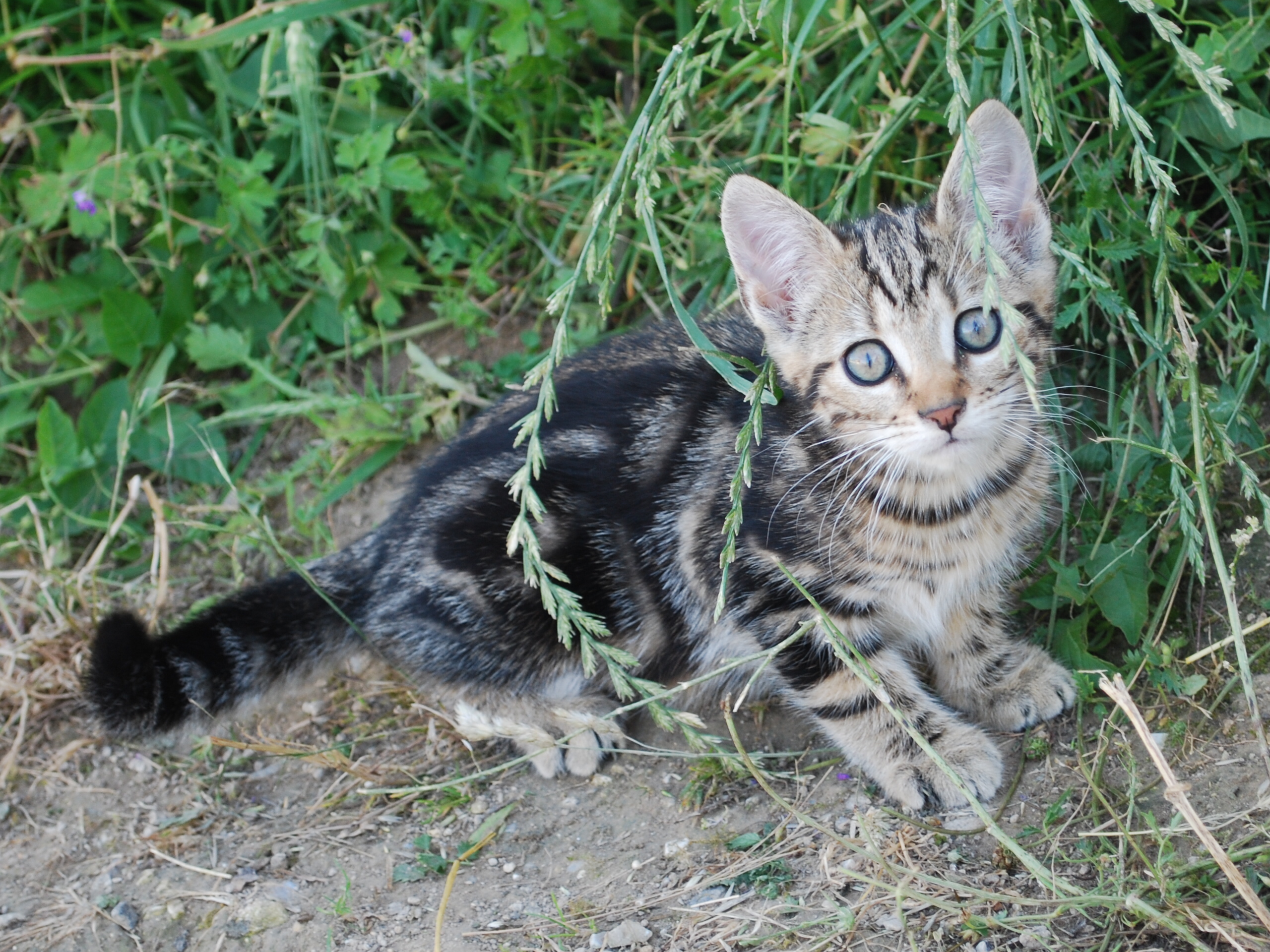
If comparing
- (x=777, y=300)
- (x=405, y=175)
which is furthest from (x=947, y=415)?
(x=405, y=175)

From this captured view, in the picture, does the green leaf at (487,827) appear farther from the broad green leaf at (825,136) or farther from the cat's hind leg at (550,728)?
the broad green leaf at (825,136)

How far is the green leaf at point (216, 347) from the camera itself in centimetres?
373

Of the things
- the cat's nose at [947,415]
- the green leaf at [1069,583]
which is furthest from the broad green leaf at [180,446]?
the green leaf at [1069,583]

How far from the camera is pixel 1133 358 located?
2.69 m

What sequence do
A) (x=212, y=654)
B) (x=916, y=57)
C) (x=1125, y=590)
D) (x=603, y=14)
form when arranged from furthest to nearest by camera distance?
1. (x=603, y=14)
2. (x=916, y=57)
3. (x=212, y=654)
4. (x=1125, y=590)

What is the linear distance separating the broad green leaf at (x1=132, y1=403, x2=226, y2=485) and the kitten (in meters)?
0.89

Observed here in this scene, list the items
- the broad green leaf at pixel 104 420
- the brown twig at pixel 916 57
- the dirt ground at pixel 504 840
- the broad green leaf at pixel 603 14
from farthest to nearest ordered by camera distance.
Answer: the broad green leaf at pixel 104 420, the broad green leaf at pixel 603 14, the brown twig at pixel 916 57, the dirt ground at pixel 504 840

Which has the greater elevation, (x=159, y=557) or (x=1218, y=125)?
(x=1218, y=125)

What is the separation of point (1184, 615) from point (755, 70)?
1877 mm

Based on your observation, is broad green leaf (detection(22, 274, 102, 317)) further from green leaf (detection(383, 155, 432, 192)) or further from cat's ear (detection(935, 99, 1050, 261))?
cat's ear (detection(935, 99, 1050, 261))

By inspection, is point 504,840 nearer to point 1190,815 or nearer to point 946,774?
point 946,774

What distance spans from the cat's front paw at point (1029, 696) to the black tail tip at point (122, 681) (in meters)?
1.92

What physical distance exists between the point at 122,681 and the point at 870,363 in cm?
183

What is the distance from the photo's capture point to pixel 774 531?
8.10 ft
